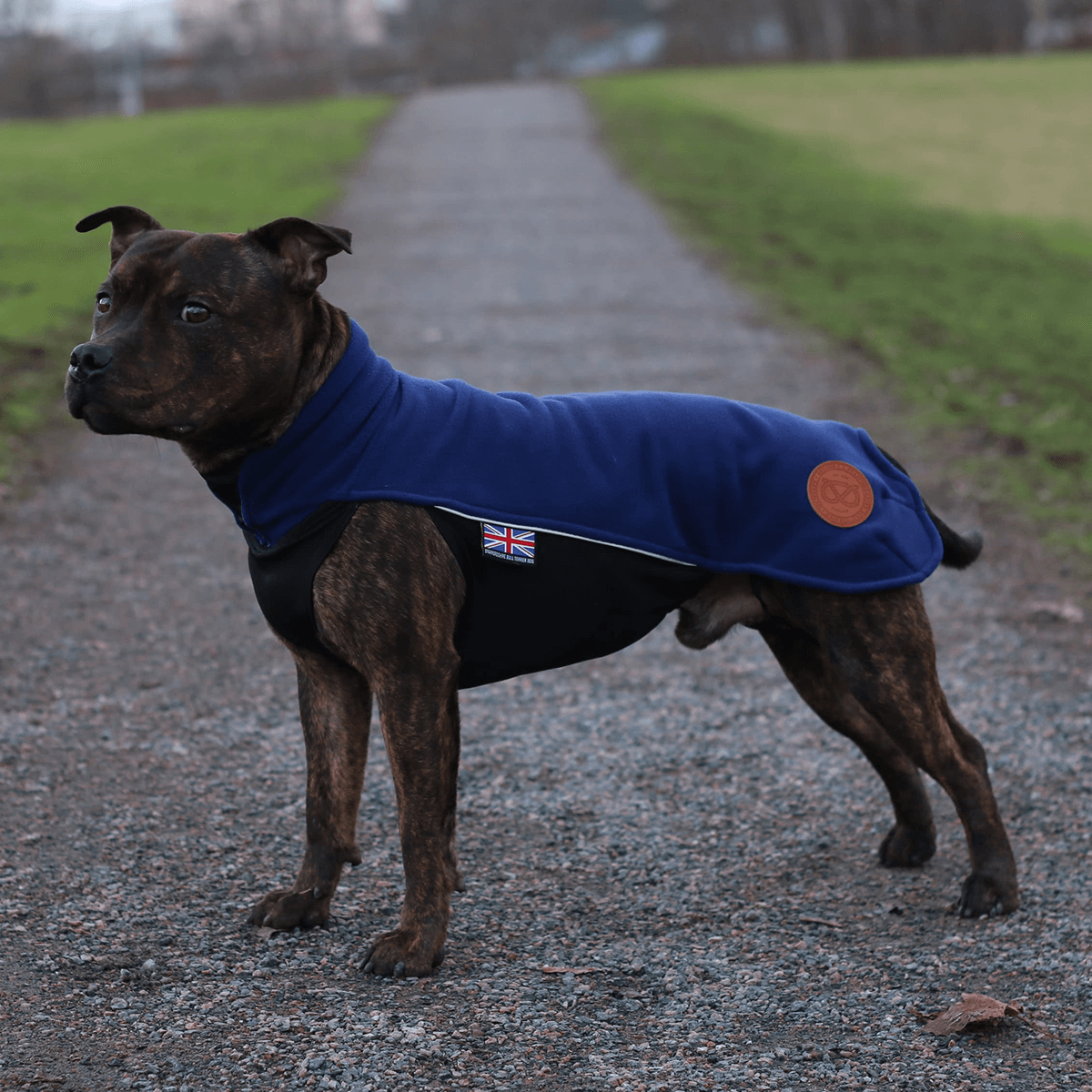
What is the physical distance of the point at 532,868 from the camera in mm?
4629

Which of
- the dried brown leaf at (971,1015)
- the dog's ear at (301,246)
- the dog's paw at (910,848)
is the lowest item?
the dog's paw at (910,848)

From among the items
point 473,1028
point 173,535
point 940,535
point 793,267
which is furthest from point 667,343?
point 473,1028

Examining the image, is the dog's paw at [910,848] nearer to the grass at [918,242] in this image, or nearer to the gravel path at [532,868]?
the gravel path at [532,868]

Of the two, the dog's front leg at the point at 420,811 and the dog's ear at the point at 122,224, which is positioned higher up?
the dog's ear at the point at 122,224

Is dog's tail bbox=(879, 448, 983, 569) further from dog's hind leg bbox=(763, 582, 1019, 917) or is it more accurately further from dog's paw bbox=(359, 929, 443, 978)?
dog's paw bbox=(359, 929, 443, 978)

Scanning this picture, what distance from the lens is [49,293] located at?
14.0 meters

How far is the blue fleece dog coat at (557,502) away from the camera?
3.84 m

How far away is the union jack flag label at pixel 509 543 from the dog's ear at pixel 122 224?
1.37 meters

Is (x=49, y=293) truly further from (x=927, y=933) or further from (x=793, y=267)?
(x=927, y=933)

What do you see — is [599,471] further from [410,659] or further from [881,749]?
[881,749]

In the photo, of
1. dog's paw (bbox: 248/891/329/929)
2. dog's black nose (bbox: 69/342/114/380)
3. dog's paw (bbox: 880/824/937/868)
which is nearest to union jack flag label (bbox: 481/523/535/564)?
dog's black nose (bbox: 69/342/114/380)

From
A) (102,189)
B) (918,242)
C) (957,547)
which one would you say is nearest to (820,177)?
(918,242)

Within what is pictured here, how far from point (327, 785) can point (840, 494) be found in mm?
1914

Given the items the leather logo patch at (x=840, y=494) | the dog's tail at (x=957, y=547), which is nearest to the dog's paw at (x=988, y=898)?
the dog's tail at (x=957, y=547)
